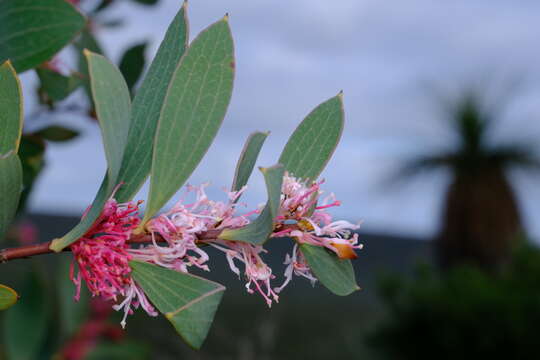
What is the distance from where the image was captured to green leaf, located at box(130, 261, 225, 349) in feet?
1.37

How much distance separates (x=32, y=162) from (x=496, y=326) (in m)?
3.38

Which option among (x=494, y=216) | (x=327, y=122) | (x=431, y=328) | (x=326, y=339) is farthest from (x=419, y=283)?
(x=327, y=122)

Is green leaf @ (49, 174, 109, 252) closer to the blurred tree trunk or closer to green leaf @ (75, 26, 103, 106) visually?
green leaf @ (75, 26, 103, 106)

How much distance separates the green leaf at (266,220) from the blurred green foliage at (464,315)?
3585 millimetres

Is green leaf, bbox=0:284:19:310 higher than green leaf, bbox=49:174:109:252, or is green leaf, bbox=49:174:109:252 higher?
green leaf, bbox=49:174:109:252

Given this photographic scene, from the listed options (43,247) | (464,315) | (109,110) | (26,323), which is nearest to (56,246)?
(43,247)

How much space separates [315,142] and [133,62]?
1.88 ft

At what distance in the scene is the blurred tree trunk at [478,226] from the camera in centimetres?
673

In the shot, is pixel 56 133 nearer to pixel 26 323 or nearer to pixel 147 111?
pixel 26 323

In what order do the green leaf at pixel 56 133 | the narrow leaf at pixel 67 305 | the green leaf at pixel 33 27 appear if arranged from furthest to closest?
1. the narrow leaf at pixel 67 305
2. the green leaf at pixel 56 133
3. the green leaf at pixel 33 27

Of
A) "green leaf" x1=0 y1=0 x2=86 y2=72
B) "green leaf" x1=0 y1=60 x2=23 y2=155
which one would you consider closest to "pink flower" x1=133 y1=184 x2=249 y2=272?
"green leaf" x1=0 y1=60 x2=23 y2=155

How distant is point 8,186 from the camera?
44cm

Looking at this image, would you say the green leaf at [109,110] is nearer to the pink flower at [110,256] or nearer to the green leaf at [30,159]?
the pink flower at [110,256]

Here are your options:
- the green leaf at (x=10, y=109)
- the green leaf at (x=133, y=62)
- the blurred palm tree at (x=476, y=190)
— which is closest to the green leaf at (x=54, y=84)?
the green leaf at (x=133, y=62)
